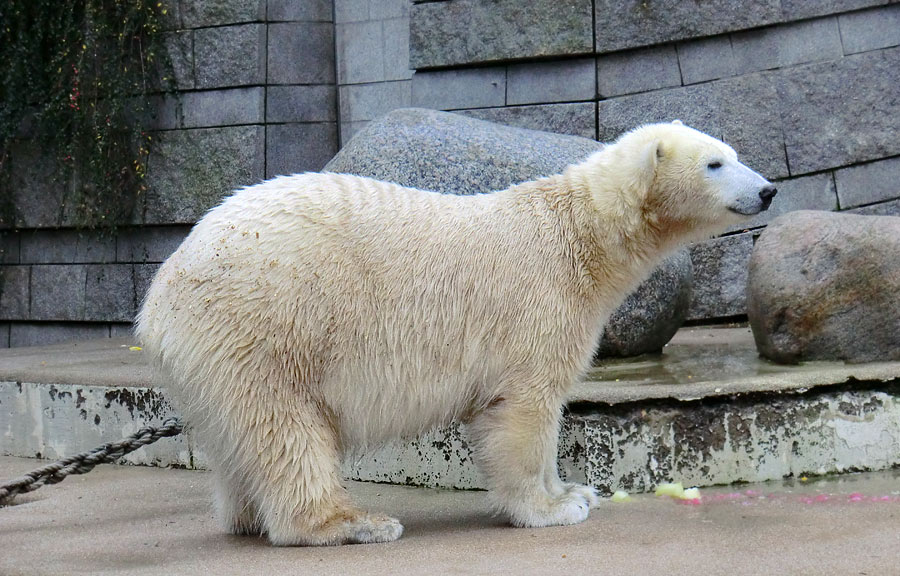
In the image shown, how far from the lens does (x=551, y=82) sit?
24.6ft

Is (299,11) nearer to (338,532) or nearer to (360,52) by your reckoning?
(360,52)

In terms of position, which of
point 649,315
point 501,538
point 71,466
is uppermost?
point 649,315

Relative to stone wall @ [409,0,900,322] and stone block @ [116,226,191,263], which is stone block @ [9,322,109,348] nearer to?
stone block @ [116,226,191,263]

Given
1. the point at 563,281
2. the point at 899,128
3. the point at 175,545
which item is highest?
the point at 899,128

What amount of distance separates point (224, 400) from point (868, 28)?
5.31 m

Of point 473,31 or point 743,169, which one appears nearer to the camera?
point 743,169

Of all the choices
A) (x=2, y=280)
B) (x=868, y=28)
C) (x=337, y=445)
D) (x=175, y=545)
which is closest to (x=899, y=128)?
(x=868, y=28)

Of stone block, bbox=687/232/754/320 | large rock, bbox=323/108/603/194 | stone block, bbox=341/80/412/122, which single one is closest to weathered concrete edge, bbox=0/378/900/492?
large rock, bbox=323/108/603/194

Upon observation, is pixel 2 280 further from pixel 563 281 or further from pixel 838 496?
pixel 838 496

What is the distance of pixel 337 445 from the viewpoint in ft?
11.8

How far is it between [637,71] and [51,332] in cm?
508

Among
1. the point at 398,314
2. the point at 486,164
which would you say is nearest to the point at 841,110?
the point at 486,164

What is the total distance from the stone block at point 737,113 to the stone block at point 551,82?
0.44 m

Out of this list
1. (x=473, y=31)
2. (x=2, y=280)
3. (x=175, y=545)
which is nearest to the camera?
(x=175, y=545)
